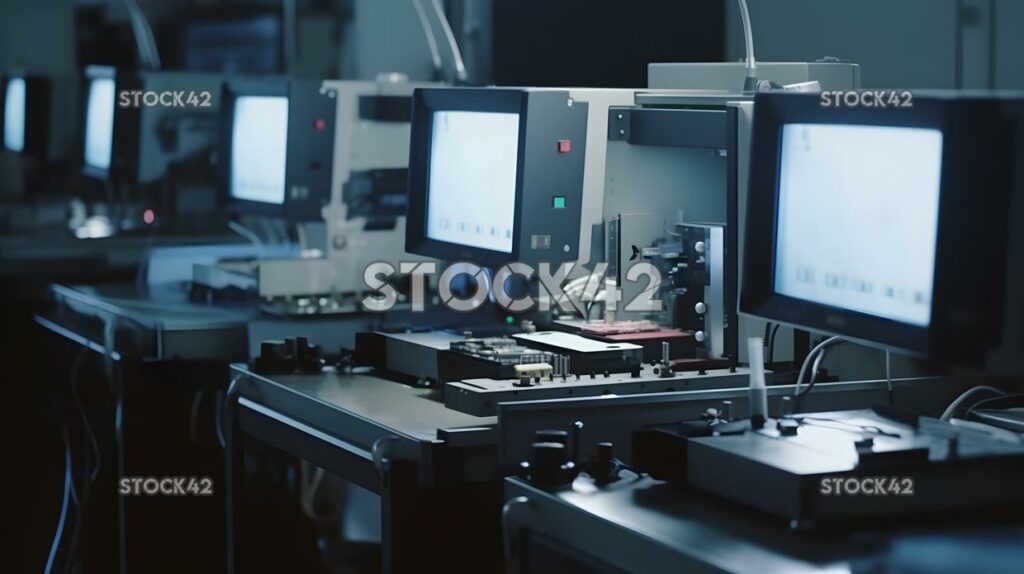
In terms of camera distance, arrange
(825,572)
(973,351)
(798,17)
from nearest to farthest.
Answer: (825,572) < (973,351) < (798,17)

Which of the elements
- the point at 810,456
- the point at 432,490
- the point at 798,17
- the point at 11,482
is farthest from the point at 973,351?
the point at 11,482

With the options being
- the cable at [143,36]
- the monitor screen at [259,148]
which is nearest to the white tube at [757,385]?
the monitor screen at [259,148]

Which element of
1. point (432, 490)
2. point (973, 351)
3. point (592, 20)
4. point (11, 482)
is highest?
point (592, 20)

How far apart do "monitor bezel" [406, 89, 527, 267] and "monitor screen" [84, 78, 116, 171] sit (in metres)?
1.69

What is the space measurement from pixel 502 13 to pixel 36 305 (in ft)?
6.14

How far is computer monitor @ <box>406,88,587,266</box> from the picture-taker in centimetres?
273

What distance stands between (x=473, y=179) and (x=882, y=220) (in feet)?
3.69

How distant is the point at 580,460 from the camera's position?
7.04 feet

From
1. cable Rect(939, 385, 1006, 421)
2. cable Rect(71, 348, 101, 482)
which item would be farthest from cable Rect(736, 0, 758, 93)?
cable Rect(71, 348, 101, 482)

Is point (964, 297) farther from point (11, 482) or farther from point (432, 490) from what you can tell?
point (11, 482)

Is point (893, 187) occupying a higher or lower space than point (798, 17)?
lower

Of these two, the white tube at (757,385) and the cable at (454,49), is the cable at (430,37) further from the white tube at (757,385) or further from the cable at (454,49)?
the white tube at (757,385)

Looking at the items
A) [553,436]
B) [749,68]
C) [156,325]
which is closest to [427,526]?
[553,436]

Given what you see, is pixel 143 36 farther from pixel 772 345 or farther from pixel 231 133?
pixel 772 345
